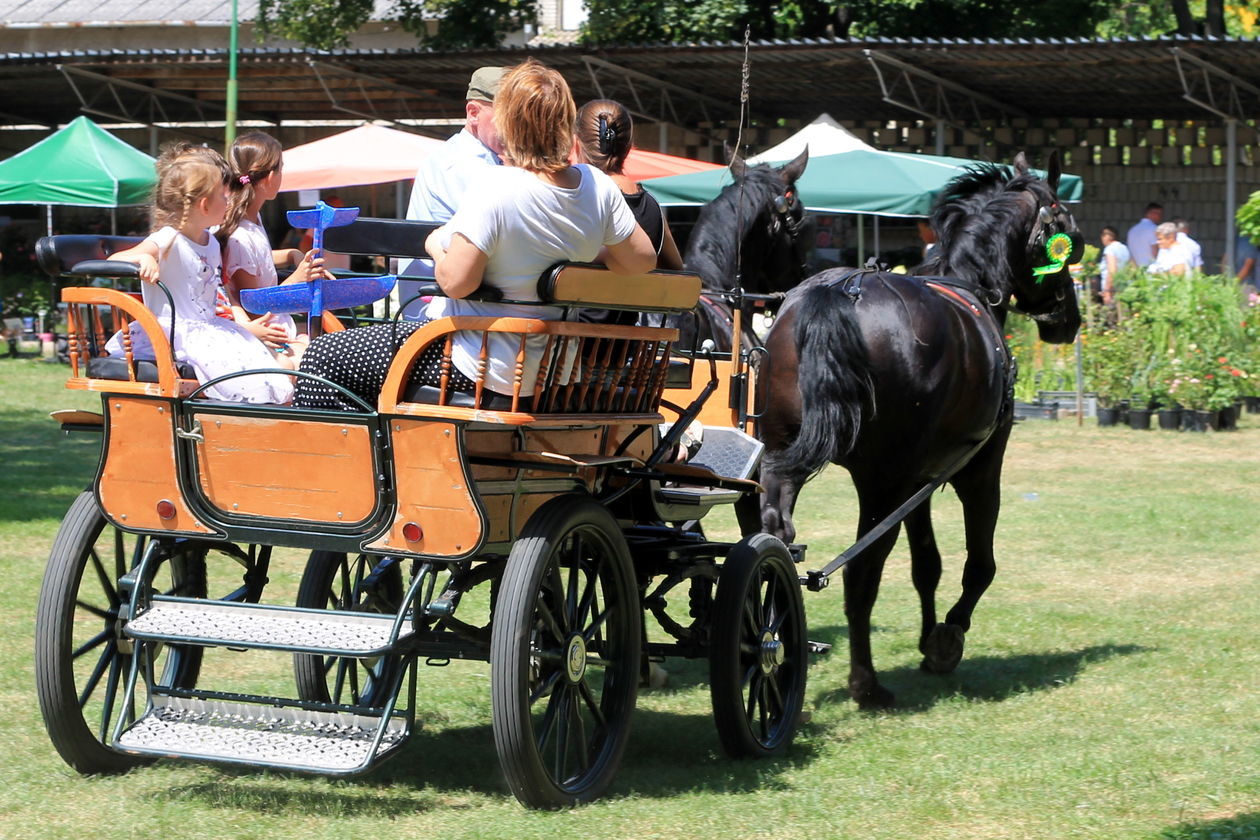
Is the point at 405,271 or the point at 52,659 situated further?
the point at 405,271

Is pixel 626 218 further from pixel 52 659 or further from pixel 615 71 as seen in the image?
pixel 615 71

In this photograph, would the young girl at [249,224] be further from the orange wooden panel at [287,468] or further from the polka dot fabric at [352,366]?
the orange wooden panel at [287,468]

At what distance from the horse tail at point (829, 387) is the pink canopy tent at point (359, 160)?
993 cm

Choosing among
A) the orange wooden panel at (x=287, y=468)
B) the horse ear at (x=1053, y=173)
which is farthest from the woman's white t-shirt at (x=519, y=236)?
the horse ear at (x=1053, y=173)

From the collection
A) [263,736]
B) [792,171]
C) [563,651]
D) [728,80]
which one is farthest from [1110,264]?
[263,736]

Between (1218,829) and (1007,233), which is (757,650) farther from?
(1007,233)

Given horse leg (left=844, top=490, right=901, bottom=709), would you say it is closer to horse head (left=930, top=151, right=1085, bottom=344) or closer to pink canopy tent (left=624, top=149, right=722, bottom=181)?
horse head (left=930, top=151, right=1085, bottom=344)

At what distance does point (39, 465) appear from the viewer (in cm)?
1163

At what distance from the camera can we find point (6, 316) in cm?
2117

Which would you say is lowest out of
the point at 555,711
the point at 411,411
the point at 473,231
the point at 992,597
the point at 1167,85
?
the point at 992,597

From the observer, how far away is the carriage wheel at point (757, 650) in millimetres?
4656

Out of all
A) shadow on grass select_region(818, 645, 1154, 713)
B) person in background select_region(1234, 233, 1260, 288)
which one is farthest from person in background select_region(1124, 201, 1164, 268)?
shadow on grass select_region(818, 645, 1154, 713)

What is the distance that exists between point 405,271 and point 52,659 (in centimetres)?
168

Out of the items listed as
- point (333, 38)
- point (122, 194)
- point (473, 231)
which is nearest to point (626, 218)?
point (473, 231)
